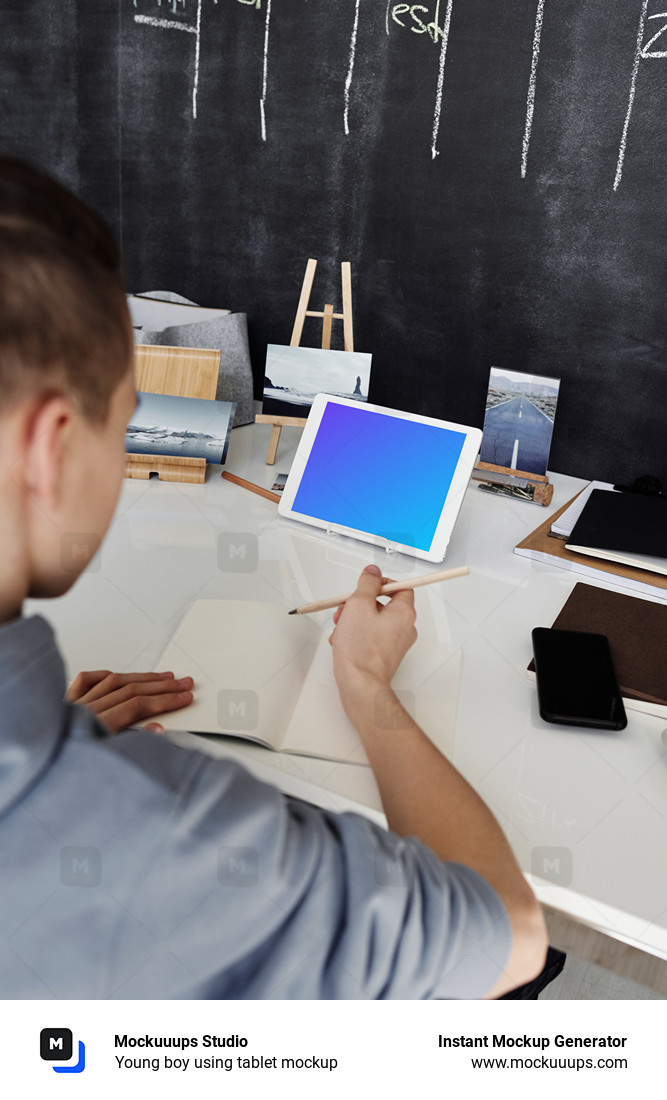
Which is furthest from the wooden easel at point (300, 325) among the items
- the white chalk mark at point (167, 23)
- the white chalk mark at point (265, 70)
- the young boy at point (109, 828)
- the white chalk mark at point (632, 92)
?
the young boy at point (109, 828)

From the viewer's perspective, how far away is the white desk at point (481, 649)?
728mm

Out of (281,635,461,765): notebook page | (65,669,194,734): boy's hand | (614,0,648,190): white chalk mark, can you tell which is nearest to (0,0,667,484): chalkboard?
(614,0,648,190): white chalk mark

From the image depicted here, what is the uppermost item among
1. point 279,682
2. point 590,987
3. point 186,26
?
point 186,26

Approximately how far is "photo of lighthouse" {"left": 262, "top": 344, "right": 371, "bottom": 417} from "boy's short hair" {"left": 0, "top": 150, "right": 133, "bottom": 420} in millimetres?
986

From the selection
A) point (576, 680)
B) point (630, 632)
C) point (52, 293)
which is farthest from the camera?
point (630, 632)

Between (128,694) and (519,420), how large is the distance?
0.91m

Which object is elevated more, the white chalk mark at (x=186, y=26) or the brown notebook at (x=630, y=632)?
the white chalk mark at (x=186, y=26)

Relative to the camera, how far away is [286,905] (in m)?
0.47

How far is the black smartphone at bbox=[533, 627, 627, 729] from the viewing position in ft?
2.89

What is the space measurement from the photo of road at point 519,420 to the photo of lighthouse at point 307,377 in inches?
9.3
